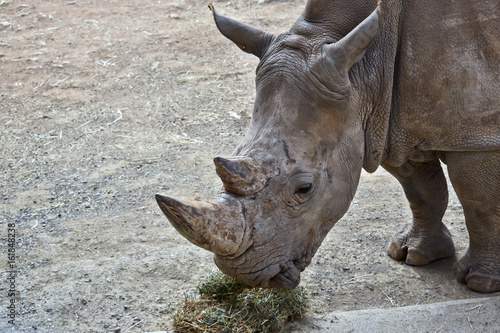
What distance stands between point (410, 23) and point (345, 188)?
3.81 feet

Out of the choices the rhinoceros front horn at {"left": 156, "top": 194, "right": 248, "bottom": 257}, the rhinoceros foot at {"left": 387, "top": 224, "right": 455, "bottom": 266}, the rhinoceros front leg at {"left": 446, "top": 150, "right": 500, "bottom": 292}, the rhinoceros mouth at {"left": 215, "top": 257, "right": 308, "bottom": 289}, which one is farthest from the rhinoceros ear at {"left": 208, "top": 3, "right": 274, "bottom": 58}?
the rhinoceros foot at {"left": 387, "top": 224, "right": 455, "bottom": 266}

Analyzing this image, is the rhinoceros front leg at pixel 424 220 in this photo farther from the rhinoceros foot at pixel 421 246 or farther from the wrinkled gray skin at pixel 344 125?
the wrinkled gray skin at pixel 344 125

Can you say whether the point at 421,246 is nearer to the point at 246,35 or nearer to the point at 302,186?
the point at 302,186

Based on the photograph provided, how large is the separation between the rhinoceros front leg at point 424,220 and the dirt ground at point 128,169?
0.12 m

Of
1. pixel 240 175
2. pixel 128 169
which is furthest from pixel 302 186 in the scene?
pixel 128 169

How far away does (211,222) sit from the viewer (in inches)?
145

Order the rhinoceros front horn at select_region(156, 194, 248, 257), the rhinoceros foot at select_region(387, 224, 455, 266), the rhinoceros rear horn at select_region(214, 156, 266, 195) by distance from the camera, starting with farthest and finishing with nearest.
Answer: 1. the rhinoceros foot at select_region(387, 224, 455, 266)
2. the rhinoceros rear horn at select_region(214, 156, 266, 195)
3. the rhinoceros front horn at select_region(156, 194, 248, 257)

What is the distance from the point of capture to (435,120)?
174 inches

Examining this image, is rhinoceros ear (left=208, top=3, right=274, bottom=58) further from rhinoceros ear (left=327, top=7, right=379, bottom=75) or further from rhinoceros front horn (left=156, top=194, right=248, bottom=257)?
rhinoceros front horn (left=156, top=194, right=248, bottom=257)

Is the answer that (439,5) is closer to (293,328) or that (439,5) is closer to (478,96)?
(478,96)

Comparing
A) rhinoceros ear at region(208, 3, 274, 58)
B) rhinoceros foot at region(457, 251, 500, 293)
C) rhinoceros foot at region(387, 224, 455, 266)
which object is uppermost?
rhinoceros ear at region(208, 3, 274, 58)

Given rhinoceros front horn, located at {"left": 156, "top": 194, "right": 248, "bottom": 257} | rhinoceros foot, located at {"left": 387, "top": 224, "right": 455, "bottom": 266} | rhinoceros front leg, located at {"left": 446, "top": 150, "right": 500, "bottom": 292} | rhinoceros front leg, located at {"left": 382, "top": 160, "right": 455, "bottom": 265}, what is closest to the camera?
rhinoceros front horn, located at {"left": 156, "top": 194, "right": 248, "bottom": 257}

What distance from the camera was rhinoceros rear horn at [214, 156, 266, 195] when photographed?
3.79m

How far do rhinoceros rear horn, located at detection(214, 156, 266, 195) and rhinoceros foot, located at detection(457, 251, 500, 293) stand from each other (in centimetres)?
207
